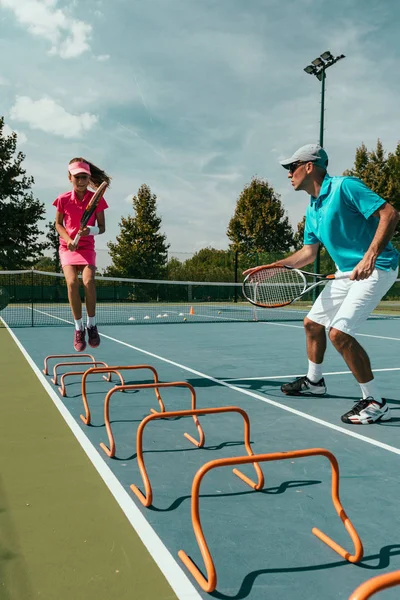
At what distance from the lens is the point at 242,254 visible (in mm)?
45844

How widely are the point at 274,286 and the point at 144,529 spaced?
12.2 ft

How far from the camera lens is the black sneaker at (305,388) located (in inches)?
233

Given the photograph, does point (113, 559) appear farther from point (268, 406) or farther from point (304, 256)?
point (304, 256)

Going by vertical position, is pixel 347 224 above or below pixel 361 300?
above

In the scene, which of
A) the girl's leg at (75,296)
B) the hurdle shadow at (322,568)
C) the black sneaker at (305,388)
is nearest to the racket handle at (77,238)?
the girl's leg at (75,296)

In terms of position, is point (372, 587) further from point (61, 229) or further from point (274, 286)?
point (61, 229)

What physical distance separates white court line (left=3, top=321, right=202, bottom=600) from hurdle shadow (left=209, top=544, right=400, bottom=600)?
125mm

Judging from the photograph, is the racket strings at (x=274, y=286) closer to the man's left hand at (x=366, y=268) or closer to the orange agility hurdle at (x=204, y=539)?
the man's left hand at (x=366, y=268)

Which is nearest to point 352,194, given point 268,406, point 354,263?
point 354,263

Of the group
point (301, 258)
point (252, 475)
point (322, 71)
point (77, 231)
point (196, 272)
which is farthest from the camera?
point (196, 272)

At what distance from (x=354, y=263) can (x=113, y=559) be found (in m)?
3.36

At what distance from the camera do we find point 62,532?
263 centimetres

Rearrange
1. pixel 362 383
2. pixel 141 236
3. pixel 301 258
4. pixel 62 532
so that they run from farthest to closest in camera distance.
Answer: pixel 141 236 < pixel 301 258 < pixel 362 383 < pixel 62 532

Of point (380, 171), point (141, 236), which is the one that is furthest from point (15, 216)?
point (380, 171)
